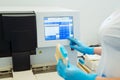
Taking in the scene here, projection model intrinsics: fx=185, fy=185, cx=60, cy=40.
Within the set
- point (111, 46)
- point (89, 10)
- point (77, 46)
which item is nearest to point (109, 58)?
point (111, 46)

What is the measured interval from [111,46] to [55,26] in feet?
1.76

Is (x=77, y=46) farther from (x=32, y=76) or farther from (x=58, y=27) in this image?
(x=32, y=76)

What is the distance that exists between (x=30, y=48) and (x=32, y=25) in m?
0.18

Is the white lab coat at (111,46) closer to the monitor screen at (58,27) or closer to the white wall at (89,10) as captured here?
the monitor screen at (58,27)

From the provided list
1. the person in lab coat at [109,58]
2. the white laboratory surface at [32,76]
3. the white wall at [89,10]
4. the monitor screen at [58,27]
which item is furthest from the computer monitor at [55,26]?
the white wall at [89,10]

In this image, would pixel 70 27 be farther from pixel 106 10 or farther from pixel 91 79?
pixel 106 10

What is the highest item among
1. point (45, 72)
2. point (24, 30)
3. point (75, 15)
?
point (75, 15)

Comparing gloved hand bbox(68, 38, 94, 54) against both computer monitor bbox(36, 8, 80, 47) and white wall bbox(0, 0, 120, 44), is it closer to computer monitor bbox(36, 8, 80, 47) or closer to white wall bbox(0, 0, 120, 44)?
computer monitor bbox(36, 8, 80, 47)

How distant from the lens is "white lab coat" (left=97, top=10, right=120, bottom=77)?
3.17 feet

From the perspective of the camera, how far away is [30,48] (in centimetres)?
141

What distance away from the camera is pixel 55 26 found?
142 centimetres

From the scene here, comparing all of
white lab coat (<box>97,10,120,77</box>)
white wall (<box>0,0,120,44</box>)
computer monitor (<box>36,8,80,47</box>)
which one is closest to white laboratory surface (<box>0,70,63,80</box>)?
computer monitor (<box>36,8,80,47</box>)

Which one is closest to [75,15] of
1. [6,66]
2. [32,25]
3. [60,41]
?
[60,41]

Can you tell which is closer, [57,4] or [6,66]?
[6,66]
